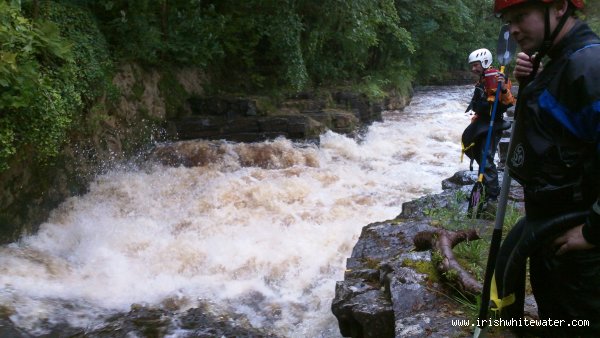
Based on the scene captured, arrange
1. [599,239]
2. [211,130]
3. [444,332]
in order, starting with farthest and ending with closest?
[211,130] < [444,332] < [599,239]

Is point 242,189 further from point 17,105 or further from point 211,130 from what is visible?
point 17,105

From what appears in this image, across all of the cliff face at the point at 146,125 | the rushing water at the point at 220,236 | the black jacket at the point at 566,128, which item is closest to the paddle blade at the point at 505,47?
the black jacket at the point at 566,128

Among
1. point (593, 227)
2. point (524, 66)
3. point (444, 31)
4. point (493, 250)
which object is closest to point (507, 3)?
point (524, 66)

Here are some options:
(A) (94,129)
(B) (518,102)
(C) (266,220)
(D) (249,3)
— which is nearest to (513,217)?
(B) (518,102)

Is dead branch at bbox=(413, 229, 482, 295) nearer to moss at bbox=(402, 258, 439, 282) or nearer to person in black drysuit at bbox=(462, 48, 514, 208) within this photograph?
moss at bbox=(402, 258, 439, 282)

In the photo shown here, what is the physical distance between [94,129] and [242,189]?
8.81 ft

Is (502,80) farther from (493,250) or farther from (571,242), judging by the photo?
(571,242)

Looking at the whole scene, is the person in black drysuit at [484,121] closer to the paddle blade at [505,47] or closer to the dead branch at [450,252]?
the paddle blade at [505,47]

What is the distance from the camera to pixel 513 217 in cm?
449

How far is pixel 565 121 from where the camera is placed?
1.90 meters

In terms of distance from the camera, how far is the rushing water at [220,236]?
5031 millimetres

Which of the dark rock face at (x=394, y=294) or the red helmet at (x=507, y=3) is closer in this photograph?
the red helmet at (x=507, y=3)

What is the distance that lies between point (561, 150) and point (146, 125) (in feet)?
29.1

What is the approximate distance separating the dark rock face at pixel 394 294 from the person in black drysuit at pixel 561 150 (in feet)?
2.42
